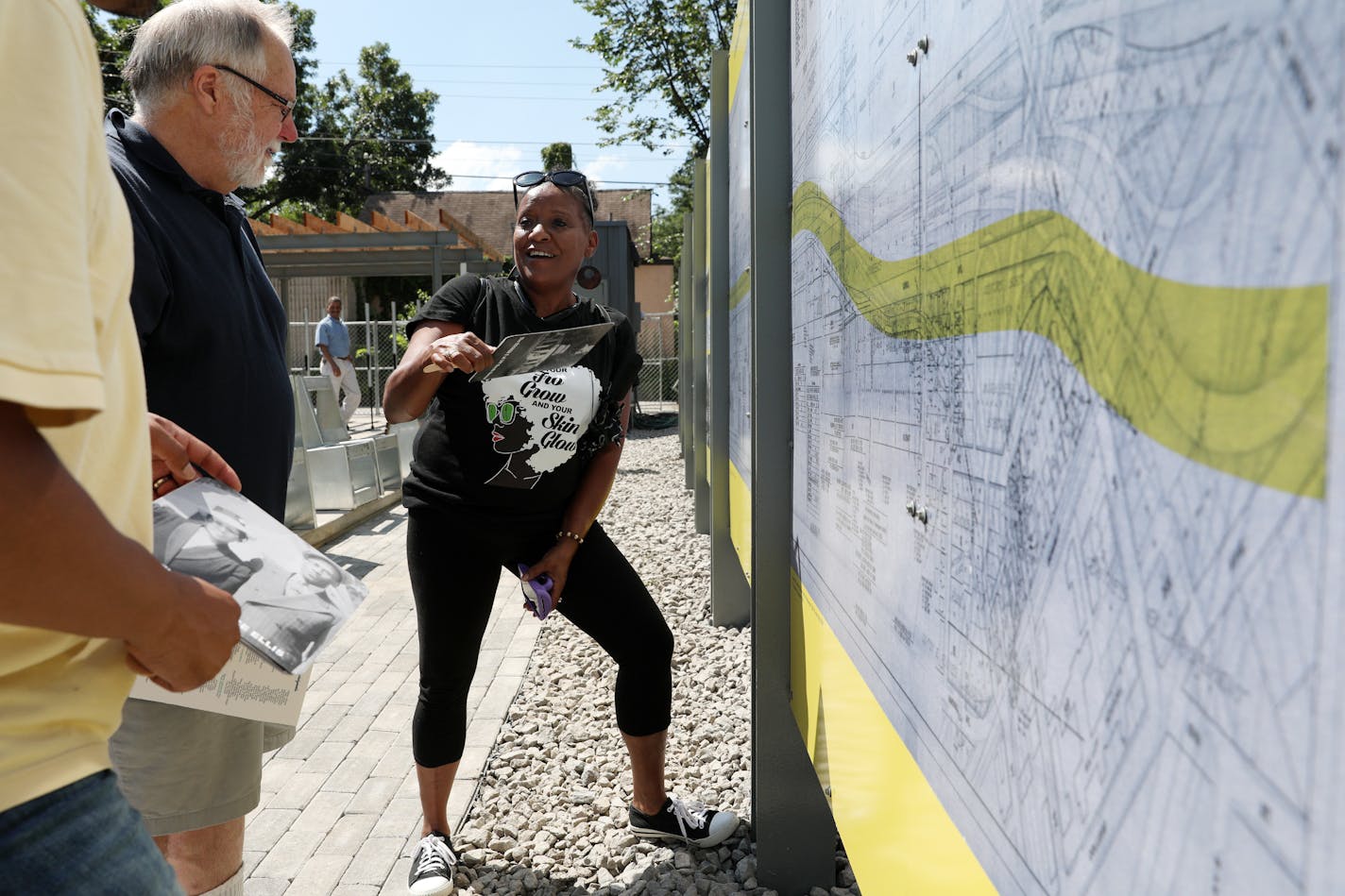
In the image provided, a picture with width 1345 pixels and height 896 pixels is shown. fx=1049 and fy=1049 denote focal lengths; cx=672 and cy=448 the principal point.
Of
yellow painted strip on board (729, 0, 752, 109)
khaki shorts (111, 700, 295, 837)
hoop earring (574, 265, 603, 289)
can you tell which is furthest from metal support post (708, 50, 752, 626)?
khaki shorts (111, 700, 295, 837)

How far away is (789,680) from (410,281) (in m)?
44.9

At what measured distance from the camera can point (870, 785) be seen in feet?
5.66

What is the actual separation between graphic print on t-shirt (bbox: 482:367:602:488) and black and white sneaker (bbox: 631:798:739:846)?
3.83 feet

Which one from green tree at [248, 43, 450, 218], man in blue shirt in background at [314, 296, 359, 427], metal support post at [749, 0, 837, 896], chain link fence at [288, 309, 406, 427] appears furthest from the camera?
green tree at [248, 43, 450, 218]

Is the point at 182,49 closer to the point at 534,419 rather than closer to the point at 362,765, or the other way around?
the point at 534,419

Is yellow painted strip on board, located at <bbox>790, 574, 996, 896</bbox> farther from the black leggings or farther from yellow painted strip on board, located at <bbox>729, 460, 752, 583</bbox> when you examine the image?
yellow painted strip on board, located at <bbox>729, 460, 752, 583</bbox>

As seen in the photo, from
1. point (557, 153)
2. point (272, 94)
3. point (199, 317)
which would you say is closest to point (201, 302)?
point (199, 317)

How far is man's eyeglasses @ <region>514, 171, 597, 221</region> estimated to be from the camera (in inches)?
120


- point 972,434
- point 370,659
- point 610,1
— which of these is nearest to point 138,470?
point 972,434

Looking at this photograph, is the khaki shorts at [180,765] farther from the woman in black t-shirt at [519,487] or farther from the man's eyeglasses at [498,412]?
the man's eyeglasses at [498,412]

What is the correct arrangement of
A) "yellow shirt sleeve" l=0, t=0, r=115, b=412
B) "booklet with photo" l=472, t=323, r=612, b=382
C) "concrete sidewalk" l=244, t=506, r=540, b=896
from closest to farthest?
"yellow shirt sleeve" l=0, t=0, r=115, b=412 → "booklet with photo" l=472, t=323, r=612, b=382 → "concrete sidewalk" l=244, t=506, r=540, b=896

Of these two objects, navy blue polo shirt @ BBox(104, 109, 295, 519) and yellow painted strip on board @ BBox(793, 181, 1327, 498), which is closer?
yellow painted strip on board @ BBox(793, 181, 1327, 498)

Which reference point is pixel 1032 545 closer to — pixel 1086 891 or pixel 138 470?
pixel 1086 891

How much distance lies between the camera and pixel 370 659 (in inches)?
210
